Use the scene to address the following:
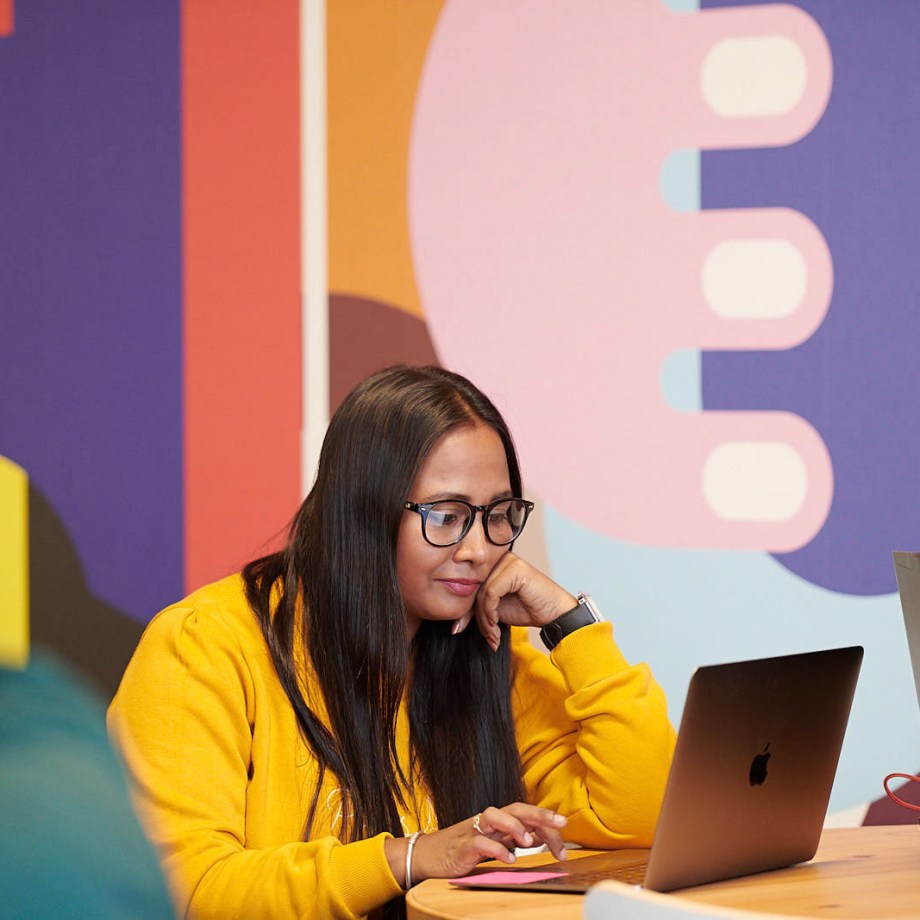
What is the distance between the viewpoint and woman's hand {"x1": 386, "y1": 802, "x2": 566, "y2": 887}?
1527 mm

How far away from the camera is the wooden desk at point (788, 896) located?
137 cm

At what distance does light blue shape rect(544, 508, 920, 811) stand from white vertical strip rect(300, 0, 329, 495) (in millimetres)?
558

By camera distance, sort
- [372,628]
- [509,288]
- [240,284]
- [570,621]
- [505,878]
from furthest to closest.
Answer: [240,284], [509,288], [570,621], [372,628], [505,878]

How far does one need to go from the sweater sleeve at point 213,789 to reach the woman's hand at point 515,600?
400 millimetres

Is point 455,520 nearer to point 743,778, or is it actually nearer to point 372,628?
point 372,628

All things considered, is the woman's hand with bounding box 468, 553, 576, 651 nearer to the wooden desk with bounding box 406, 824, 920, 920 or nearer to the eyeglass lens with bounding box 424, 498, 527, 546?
the eyeglass lens with bounding box 424, 498, 527, 546

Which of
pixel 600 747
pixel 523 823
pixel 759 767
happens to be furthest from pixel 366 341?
pixel 759 767

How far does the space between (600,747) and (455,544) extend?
36cm

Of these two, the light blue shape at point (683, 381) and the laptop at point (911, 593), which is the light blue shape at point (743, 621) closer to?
the light blue shape at point (683, 381)

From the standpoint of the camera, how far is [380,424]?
6.39ft

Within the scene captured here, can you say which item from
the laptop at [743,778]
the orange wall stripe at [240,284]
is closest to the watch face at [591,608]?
the laptop at [743,778]

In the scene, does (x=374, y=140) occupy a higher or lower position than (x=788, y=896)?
higher

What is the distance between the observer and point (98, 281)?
3.05 m

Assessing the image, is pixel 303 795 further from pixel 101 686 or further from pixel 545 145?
pixel 545 145
